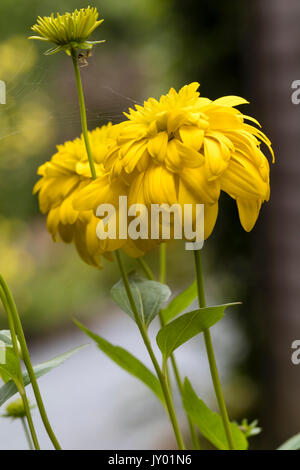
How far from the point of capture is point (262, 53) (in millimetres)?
841

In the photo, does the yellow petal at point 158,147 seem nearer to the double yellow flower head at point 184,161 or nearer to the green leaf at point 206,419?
the double yellow flower head at point 184,161

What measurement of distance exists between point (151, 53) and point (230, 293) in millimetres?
373

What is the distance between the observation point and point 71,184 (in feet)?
0.80

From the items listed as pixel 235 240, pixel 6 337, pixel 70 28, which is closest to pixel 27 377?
pixel 6 337

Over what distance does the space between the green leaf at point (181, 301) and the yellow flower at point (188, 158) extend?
0.26ft

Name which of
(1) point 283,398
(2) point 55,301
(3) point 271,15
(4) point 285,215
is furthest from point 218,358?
(2) point 55,301

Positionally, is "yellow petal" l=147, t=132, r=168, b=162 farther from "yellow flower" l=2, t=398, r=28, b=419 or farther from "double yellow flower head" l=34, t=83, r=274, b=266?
"yellow flower" l=2, t=398, r=28, b=419

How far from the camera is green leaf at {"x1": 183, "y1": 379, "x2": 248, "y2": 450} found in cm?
25

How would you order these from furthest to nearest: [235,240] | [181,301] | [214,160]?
[235,240], [181,301], [214,160]

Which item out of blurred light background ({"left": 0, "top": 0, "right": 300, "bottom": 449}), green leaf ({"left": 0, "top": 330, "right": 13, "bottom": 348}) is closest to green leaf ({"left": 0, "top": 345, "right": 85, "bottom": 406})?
green leaf ({"left": 0, "top": 330, "right": 13, "bottom": 348})

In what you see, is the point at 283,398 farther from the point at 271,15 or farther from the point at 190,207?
the point at 190,207

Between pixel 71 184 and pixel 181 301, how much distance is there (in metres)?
0.08

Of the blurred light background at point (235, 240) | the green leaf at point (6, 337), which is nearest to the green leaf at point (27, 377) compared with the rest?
the green leaf at point (6, 337)

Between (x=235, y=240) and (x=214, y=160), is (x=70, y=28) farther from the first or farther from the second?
(x=235, y=240)
